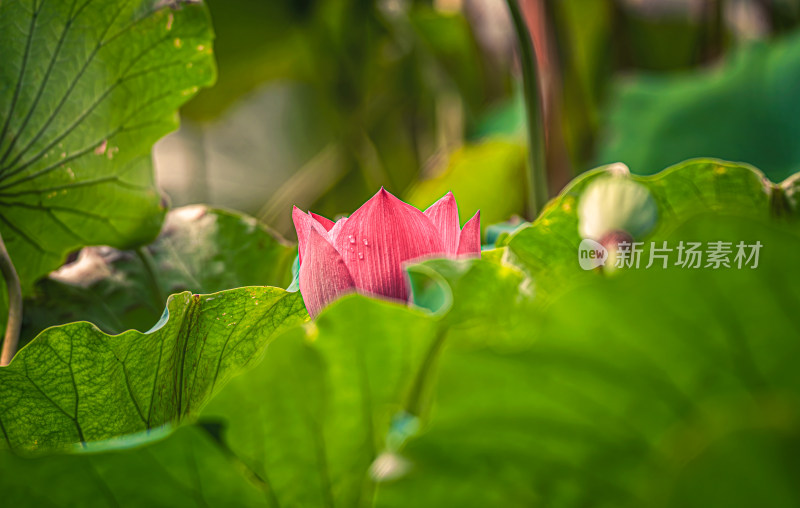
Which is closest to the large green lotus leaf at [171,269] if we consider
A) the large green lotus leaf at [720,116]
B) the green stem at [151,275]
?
the green stem at [151,275]

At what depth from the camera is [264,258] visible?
0.35 m

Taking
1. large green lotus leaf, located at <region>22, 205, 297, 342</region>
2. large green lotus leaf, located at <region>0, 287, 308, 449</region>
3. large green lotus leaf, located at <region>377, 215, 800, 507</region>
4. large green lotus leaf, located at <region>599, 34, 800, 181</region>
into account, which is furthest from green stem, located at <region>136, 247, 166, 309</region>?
large green lotus leaf, located at <region>599, 34, 800, 181</region>

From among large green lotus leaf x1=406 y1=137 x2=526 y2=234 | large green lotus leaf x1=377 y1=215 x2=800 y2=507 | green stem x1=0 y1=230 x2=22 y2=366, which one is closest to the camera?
large green lotus leaf x1=377 y1=215 x2=800 y2=507

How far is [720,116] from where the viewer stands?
727 millimetres

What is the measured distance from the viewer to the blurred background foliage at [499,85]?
687 millimetres

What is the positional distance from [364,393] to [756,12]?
107 centimetres

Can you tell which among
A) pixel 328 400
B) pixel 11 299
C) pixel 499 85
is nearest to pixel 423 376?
pixel 328 400

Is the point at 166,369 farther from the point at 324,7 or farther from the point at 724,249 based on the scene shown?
the point at 324,7

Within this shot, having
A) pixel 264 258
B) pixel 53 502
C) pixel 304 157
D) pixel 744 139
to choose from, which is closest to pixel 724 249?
pixel 53 502

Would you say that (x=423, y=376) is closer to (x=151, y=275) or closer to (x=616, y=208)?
(x=616, y=208)

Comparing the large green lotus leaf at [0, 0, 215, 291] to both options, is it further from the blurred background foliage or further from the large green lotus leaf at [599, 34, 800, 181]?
the large green lotus leaf at [599, 34, 800, 181]

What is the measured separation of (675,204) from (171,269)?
9.4 inches

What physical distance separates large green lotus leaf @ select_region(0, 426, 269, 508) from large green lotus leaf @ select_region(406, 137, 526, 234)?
49cm

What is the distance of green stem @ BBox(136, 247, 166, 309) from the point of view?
1.10 feet
